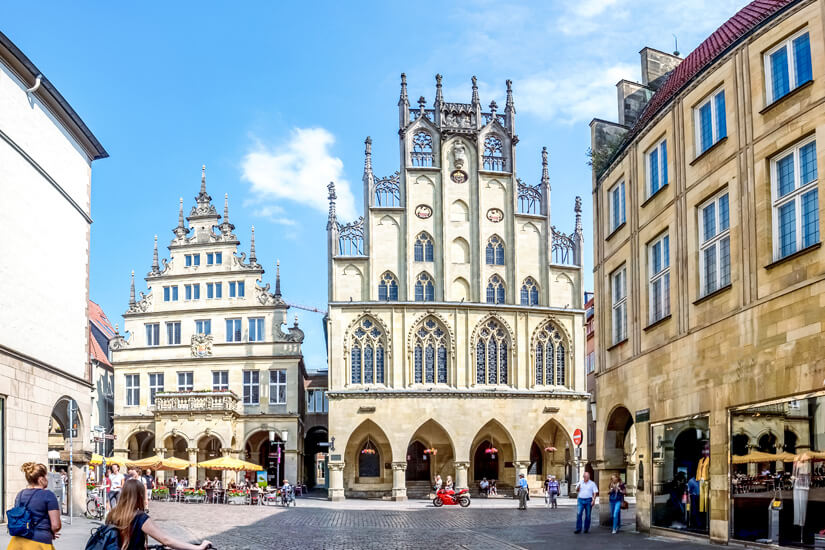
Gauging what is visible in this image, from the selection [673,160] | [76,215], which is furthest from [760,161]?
→ [76,215]

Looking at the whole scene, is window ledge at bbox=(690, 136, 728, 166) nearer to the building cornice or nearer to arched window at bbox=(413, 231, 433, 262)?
the building cornice

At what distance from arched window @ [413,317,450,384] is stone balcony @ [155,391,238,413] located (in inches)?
416

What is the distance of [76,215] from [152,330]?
28.7 m

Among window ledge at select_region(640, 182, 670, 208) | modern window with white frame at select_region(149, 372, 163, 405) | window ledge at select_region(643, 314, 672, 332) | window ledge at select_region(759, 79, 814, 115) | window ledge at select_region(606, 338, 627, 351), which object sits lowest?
modern window with white frame at select_region(149, 372, 163, 405)

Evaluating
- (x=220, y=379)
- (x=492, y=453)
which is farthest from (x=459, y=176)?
(x=220, y=379)

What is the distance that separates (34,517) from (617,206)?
1777cm

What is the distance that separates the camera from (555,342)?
174 feet

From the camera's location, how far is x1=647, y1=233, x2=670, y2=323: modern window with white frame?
20.6 metres

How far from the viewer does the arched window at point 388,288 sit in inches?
2021

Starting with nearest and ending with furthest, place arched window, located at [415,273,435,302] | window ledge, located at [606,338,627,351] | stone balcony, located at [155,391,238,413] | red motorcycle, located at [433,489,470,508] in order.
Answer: window ledge, located at [606,338,627,351] < red motorcycle, located at [433,489,470,508] < arched window, located at [415,273,435,302] < stone balcony, located at [155,391,238,413]

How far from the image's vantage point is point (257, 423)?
55531mm

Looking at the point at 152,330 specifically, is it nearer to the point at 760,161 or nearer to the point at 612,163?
the point at 612,163

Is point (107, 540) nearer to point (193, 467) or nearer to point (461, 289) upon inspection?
point (461, 289)

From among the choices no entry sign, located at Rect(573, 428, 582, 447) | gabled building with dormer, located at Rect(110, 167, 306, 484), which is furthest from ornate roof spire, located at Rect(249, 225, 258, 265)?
no entry sign, located at Rect(573, 428, 582, 447)
